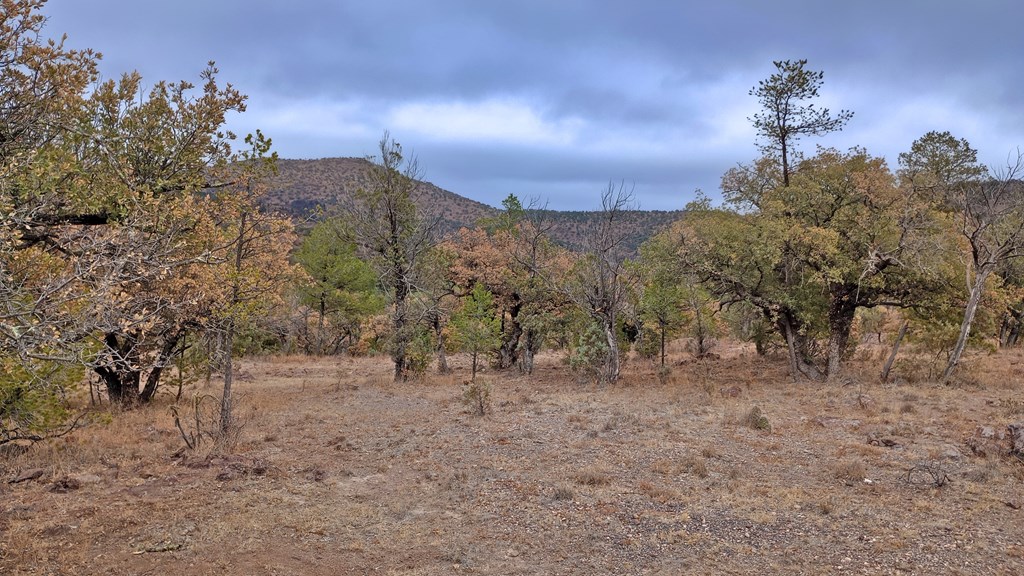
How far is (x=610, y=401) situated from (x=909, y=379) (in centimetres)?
1072

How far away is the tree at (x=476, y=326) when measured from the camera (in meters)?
24.4

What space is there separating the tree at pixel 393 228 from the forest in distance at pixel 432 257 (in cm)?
8

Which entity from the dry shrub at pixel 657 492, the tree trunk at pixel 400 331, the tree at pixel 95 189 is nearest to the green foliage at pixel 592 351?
the tree trunk at pixel 400 331

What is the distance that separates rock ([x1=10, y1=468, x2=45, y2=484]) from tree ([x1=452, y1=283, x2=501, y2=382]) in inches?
622

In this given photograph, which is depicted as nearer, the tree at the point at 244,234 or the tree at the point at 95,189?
the tree at the point at 95,189

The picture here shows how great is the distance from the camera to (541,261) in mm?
26922

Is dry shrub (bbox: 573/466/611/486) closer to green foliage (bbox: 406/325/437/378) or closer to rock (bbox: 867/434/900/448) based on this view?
rock (bbox: 867/434/900/448)

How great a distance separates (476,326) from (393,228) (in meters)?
5.29

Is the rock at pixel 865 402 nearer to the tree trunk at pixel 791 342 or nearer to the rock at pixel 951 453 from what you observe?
the rock at pixel 951 453

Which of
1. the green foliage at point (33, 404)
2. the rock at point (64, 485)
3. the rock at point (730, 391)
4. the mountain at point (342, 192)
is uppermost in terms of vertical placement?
the mountain at point (342, 192)

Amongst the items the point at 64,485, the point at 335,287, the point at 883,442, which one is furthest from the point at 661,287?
the point at 335,287

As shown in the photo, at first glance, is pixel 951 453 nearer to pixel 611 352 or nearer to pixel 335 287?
pixel 611 352

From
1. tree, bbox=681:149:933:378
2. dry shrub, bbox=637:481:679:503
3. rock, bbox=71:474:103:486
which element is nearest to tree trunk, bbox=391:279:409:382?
tree, bbox=681:149:933:378

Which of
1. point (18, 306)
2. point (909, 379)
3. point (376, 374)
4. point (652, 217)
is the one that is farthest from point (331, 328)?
point (652, 217)
